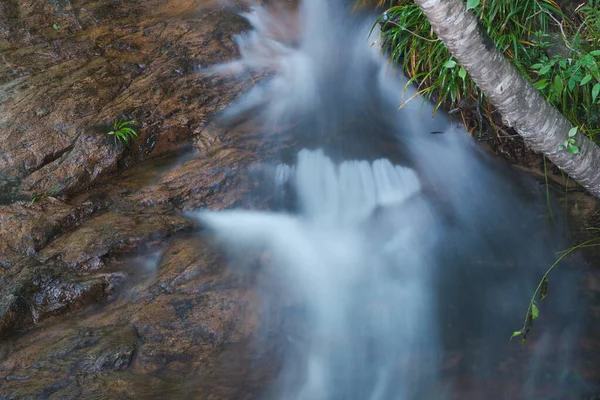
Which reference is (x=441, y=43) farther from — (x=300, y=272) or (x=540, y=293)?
(x=300, y=272)

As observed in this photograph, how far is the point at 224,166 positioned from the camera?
4535mm

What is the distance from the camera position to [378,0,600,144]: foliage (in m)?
3.94

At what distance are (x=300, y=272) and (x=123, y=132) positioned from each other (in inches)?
80.1

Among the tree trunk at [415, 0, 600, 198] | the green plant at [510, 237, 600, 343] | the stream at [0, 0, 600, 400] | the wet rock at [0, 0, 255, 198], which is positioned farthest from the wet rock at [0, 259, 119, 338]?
the green plant at [510, 237, 600, 343]

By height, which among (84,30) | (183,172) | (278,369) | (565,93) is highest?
(565,93)

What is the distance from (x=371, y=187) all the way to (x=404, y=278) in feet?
3.14

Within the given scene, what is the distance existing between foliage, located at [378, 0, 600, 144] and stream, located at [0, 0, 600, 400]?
44 cm

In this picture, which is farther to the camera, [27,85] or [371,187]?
[27,85]

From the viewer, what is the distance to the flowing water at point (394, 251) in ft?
11.5

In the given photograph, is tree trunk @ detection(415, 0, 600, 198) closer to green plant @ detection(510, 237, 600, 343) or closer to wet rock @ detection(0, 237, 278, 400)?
green plant @ detection(510, 237, 600, 343)

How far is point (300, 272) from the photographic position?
3.97m

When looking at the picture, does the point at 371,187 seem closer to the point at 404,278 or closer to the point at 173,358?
the point at 404,278

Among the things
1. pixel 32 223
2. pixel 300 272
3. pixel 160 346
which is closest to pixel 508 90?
pixel 300 272

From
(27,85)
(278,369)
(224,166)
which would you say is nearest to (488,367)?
(278,369)
